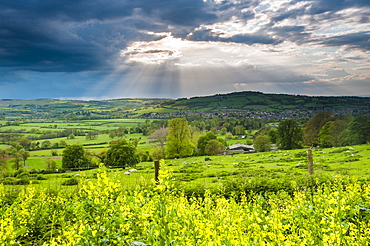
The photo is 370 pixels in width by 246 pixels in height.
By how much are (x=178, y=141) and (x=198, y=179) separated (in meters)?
46.3

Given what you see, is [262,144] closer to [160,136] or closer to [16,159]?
[160,136]

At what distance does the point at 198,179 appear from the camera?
16.7 m

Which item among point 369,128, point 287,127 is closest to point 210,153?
point 287,127

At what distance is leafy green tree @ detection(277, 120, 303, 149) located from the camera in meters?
58.0

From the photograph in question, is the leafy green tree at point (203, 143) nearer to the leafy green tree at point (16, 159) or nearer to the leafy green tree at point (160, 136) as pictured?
the leafy green tree at point (160, 136)

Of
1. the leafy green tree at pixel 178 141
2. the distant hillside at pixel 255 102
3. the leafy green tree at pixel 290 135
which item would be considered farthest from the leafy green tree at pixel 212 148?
the distant hillside at pixel 255 102

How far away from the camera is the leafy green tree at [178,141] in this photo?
62.0 m

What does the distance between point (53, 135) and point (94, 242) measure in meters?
117

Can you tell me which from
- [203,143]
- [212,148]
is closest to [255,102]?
[203,143]

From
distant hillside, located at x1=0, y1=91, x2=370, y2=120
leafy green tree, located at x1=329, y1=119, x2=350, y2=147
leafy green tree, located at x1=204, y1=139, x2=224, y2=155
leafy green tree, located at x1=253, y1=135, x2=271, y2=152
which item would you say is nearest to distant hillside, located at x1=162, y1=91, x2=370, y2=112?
distant hillside, located at x1=0, y1=91, x2=370, y2=120

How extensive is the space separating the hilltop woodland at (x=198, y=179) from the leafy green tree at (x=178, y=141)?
0.83ft

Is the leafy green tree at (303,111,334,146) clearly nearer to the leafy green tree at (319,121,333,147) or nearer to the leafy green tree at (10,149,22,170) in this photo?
the leafy green tree at (319,121,333,147)

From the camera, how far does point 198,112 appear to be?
510ft

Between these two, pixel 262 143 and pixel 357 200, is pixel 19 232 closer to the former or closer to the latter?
pixel 357 200
